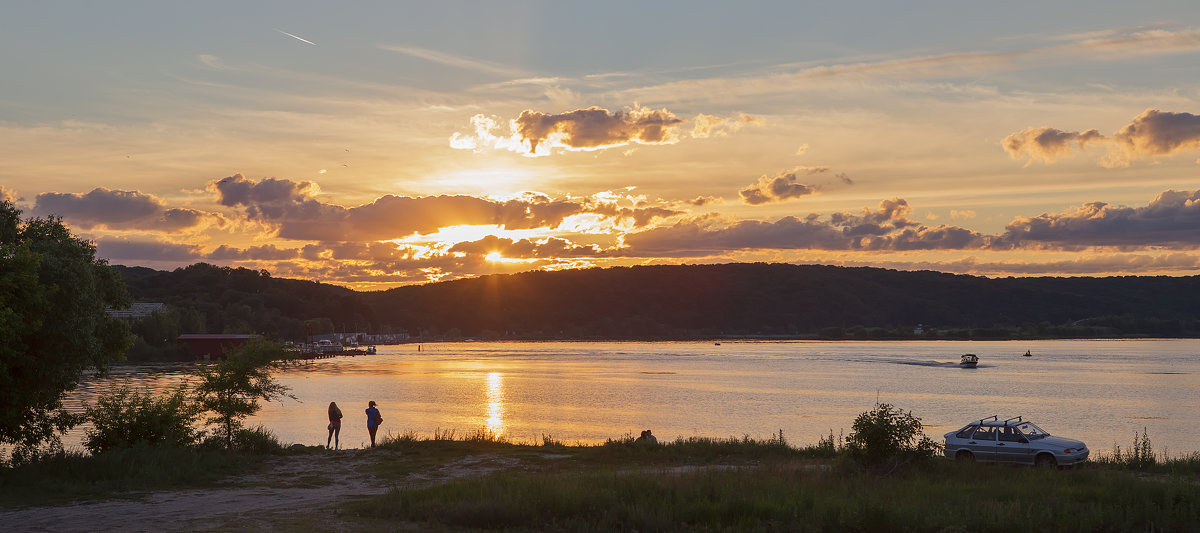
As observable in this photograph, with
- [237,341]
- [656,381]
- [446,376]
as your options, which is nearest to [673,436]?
[656,381]

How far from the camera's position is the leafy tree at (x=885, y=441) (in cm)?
2734

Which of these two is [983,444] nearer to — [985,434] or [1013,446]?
[985,434]

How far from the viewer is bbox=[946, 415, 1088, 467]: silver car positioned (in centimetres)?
2917

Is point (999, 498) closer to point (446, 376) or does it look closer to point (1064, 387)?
point (1064, 387)

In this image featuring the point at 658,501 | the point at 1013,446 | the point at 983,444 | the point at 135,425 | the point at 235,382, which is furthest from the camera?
the point at 235,382

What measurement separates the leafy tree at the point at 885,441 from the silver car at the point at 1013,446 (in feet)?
8.67

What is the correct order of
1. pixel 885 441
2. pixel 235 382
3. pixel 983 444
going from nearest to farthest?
pixel 885 441
pixel 983 444
pixel 235 382

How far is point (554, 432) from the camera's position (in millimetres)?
61344

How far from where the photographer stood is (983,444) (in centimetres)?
3066

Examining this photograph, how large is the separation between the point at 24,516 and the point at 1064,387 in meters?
108

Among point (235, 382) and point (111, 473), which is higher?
point (235, 382)

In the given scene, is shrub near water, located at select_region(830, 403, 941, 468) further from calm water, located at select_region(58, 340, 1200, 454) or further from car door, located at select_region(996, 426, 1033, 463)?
calm water, located at select_region(58, 340, 1200, 454)

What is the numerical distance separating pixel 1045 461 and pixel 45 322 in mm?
31048

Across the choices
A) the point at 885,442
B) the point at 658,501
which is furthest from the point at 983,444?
the point at 658,501
